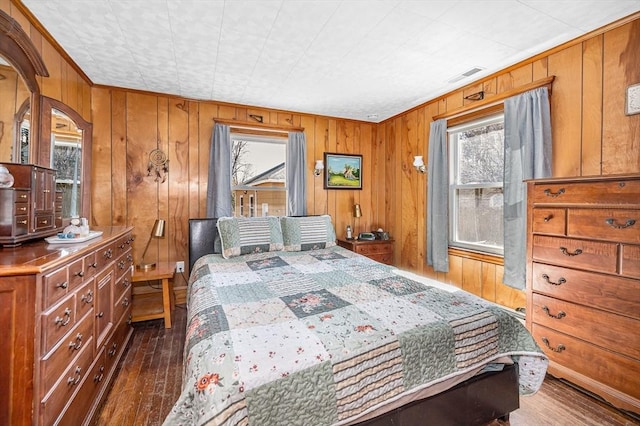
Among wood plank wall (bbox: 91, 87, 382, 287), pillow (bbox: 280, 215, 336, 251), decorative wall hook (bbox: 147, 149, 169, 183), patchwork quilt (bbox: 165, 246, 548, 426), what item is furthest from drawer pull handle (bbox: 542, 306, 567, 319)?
decorative wall hook (bbox: 147, 149, 169, 183)

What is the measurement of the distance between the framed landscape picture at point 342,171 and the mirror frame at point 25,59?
295cm

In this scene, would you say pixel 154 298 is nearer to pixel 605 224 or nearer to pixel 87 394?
pixel 87 394

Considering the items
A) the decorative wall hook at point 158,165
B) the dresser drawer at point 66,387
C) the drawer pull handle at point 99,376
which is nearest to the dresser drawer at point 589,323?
the dresser drawer at point 66,387

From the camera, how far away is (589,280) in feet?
5.68

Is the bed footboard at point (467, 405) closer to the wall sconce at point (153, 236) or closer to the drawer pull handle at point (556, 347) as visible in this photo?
the drawer pull handle at point (556, 347)

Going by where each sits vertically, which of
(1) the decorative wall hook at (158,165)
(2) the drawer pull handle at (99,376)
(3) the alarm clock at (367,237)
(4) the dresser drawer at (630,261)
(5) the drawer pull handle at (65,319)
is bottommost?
(2) the drawer pull handle at (99,376)

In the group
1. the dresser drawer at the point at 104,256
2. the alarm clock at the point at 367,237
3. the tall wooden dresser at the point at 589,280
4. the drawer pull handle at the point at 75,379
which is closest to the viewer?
the drawer pull handle at the point at 75,379

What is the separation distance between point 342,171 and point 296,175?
2.58 ft

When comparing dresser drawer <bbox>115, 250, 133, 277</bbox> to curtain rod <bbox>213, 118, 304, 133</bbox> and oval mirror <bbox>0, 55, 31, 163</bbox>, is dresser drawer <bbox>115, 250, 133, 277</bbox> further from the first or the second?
curtain rod <bbox>213, 118, 304, 133</bbox>

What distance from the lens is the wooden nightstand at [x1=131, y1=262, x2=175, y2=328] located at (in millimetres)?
2720

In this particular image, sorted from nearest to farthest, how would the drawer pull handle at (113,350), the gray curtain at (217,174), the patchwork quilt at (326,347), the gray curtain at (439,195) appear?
1. the patchwork quilt at (326,347)
2. the drawer pull handle at (113,350)
3. the gray curtain at (439,195)
4. the gray curtain at (217,174)

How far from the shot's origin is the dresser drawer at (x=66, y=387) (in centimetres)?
116

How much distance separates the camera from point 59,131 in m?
2.29

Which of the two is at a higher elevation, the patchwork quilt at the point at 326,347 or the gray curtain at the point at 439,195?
the gray curtain at the point at 439,195
